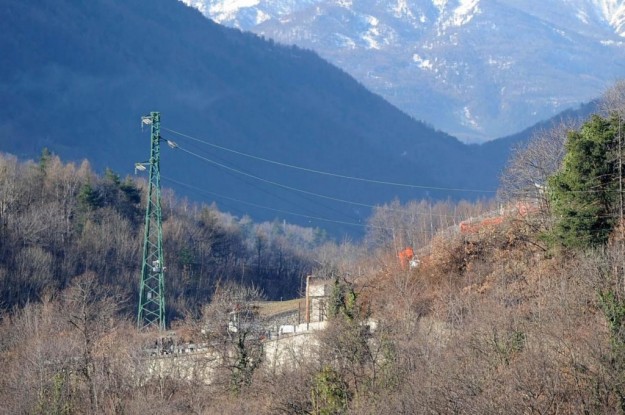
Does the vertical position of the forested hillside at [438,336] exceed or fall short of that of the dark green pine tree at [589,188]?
it falls short

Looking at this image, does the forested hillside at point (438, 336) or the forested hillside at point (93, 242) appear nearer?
the forested hillside at point (438, 336)

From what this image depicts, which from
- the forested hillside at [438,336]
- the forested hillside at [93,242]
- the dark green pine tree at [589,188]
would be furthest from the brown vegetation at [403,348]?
the forested hillside at [93,242]

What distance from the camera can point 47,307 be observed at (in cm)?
5753

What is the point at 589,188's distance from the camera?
4288 cm

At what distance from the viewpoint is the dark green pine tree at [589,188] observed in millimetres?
42812

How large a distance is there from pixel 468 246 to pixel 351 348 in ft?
38.8

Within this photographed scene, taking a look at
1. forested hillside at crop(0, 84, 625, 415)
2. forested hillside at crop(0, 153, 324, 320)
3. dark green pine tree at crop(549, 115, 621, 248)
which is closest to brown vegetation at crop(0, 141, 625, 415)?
forested hillside at crop(0, 84, 625, 415)

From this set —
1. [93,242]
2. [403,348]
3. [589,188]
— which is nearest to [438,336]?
[403,348]

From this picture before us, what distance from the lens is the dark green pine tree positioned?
42.8 meters

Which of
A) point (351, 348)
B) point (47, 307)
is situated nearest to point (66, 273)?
point (47, 307)

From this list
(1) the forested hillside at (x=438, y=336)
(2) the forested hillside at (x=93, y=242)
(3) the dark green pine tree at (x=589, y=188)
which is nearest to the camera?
(1) the forested hillside at (x=438, y=336)

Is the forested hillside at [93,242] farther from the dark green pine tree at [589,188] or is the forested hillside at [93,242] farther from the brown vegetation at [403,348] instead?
the dark green pine tree at [589,188]

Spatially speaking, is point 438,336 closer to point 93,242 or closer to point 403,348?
point 403,348

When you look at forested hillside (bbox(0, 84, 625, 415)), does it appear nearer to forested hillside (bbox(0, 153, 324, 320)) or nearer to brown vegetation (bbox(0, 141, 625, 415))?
brown vegetation (bbox(0, 141, 625, 415))
